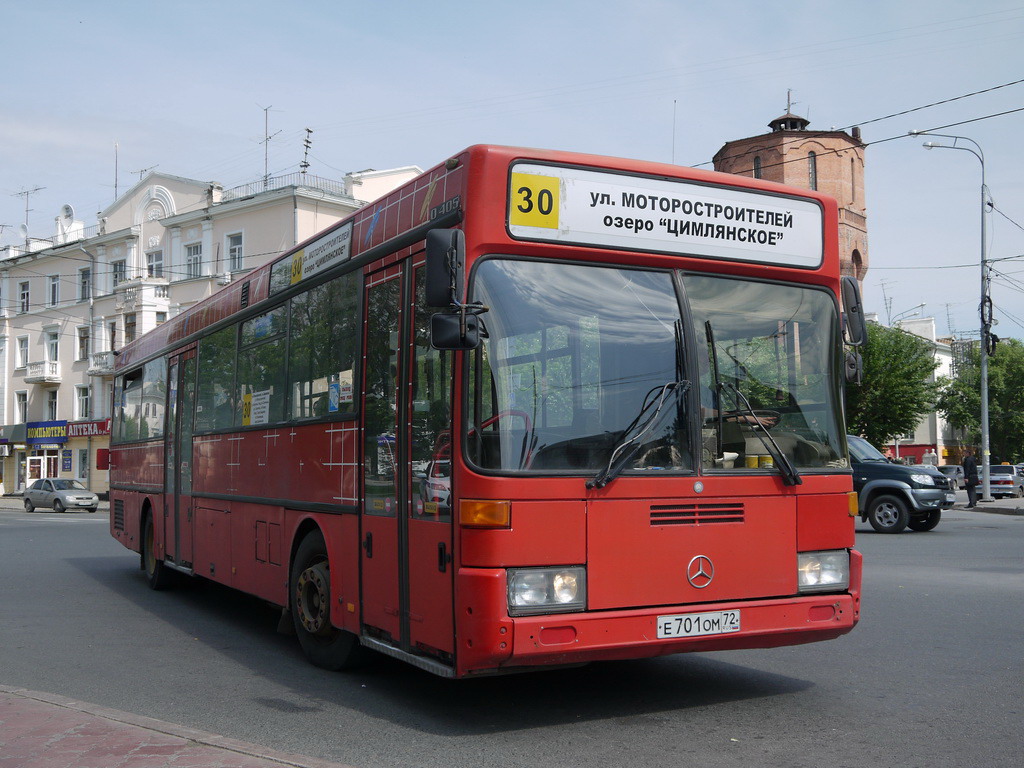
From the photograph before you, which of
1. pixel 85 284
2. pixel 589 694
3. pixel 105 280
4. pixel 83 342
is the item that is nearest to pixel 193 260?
pixel 105 280

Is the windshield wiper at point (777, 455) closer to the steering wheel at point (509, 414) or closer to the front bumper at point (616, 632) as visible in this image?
the front bumper at point (616, 632)

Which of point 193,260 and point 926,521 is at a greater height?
point 193,260

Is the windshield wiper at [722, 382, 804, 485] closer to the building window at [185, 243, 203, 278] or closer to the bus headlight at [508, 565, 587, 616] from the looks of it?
the bus headlight at [508, 565, 587, 616]

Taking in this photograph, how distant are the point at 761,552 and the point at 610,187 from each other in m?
2.26

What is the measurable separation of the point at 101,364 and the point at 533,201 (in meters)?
51.9

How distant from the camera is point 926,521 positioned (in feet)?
68.2

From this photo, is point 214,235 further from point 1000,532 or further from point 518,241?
point 518,241

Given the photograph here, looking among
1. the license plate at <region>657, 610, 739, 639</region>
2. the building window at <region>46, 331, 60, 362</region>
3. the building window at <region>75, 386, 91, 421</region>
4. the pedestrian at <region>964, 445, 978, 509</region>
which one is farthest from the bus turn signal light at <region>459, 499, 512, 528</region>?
the building window at <region>46, 331, 60, 362</region>

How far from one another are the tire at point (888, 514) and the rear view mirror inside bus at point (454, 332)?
16.6 meters

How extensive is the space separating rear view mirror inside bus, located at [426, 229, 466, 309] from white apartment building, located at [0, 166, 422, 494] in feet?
134

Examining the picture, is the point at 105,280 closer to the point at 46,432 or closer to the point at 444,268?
the point at 46,432

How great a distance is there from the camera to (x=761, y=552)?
20.0ft

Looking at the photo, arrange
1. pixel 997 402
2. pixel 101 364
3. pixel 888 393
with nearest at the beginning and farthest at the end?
1. pixel 888 393
2. pixel 101 364
3. pixel 997 402

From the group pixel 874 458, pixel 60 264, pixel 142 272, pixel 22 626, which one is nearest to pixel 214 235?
pixel 142 272
